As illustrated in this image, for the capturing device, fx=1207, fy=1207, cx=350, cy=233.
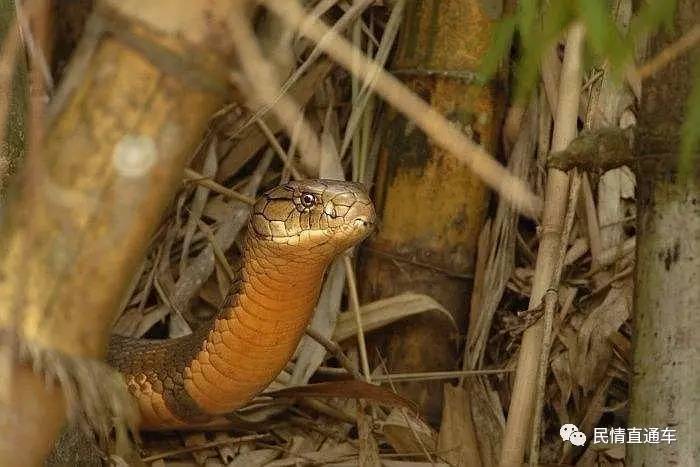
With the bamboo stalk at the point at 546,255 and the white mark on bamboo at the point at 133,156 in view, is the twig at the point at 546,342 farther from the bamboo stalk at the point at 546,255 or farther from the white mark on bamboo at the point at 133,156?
the white mark on bamboo at the point at 133,156

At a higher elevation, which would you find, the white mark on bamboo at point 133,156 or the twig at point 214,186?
the twig at point 214,186

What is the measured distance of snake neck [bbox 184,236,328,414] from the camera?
9.06 feet

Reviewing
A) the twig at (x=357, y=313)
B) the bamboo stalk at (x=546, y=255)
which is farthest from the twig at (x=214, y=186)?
the bamboo stalk at (x=546, y=255)

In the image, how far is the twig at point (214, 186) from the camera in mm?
3549

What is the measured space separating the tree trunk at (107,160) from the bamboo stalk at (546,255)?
194 centimetres

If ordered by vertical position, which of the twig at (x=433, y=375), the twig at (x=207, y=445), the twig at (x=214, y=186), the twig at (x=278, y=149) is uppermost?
the twig at (x=278, y=149)

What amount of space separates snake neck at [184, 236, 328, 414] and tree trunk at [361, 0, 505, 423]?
0.70 m

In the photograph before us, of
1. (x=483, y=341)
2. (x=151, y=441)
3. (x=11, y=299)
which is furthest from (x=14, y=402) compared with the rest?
(x=483, y=341)

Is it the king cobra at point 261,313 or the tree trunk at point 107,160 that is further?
the king cobra at point 261,313

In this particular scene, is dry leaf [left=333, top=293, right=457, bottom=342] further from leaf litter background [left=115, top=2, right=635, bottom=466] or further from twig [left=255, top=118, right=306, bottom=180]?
twig [left=255, top=118, right=306, bottom=180]

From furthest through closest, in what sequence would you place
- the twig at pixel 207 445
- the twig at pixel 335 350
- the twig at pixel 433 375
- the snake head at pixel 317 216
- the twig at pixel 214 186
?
the twig at pixel 214 186 < the twig at pixel 433 375 < the twig at pixel 335 350 < the twig at pixel 207 445 < the snake head at pixel 317 216

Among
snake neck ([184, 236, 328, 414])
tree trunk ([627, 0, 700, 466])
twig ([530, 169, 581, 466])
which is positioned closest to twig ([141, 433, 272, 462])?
snake neck ([184, 236, 328, 414])

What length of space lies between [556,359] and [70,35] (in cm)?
182

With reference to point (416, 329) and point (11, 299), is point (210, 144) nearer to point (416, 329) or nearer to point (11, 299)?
point (416, 329)
